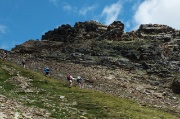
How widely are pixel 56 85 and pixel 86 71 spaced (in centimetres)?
2389

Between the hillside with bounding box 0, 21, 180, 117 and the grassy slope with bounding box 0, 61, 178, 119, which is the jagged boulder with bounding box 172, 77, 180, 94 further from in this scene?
the grassy slope with bounding box 0, 61, 178, 119

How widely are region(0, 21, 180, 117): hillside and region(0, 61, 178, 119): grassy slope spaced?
9634mm

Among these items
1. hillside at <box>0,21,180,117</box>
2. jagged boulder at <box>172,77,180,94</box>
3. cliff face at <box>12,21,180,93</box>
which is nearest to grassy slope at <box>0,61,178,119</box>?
hillside at <box>0,21,180,117</box>

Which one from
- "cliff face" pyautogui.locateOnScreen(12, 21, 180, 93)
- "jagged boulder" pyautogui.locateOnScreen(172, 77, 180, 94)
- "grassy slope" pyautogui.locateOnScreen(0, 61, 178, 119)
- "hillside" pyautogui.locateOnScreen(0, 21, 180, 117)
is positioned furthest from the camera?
"cliff face" pyautogui.locateOnScreen(12, 21, 180, 93)

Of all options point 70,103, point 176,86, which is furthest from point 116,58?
point 70,103

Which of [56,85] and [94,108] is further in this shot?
[56,85]

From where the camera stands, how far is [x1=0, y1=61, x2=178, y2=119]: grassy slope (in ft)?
110

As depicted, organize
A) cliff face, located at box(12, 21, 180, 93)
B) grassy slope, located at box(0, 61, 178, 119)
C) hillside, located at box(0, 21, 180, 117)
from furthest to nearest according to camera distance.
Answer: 1. cliff face, located at box(12, 21, 180, 93)
2. hillside, located at box(0, 21, 180, 117)
3. grassy slope, located at box(0, 61, 178, 119)

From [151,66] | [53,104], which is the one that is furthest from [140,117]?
[151,66]

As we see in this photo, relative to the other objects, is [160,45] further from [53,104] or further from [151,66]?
[53,104]

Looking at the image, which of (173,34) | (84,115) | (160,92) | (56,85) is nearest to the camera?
(84,115)

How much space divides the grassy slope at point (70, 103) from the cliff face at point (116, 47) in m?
27.0

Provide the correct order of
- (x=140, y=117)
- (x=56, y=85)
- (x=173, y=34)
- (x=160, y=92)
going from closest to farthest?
(x=140, y=117) < (x=56, y=85) < (x=160, y=92) < (x=173, y=34)

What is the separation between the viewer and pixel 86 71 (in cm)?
7606
